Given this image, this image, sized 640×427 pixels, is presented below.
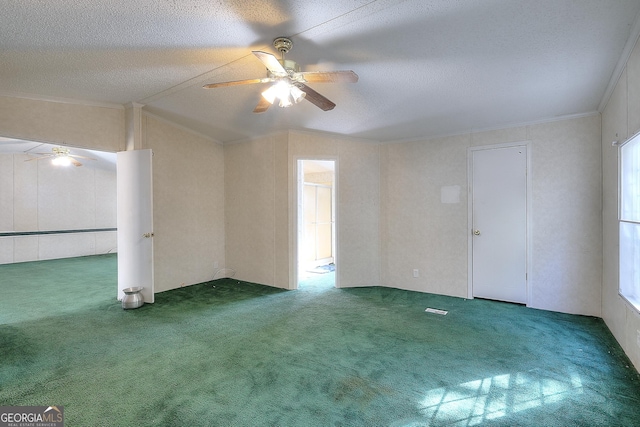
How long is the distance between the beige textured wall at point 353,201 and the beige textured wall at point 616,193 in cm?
288

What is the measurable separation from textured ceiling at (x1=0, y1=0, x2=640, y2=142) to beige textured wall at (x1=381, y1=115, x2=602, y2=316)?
41 cm

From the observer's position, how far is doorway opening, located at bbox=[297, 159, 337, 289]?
21.3ft

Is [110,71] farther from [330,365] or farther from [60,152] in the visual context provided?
[60,152]

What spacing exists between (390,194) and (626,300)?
10.3ft

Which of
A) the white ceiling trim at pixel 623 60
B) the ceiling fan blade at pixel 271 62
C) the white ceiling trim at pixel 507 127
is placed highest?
the white ceiling trim at pixel 623 60

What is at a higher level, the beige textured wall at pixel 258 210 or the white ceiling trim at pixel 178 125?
the white ceiling trim at pixel 178 125

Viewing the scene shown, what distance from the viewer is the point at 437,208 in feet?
15.5

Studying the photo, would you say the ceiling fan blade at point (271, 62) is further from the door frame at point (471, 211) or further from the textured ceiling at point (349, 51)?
the door frame at point (471, 211)

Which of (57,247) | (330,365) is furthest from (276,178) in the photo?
(57,247)

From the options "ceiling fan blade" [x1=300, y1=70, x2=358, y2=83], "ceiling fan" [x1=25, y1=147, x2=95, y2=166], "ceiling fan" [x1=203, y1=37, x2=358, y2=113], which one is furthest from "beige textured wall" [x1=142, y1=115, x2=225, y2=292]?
"ceiling fan" [x1=25, y1=147, x2=95, y2=166]

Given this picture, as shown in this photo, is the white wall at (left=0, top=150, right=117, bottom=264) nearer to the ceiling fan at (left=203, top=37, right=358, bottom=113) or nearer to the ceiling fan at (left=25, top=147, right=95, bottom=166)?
the ceiling fan at (left=25, top=147, right=95, bottom=166)

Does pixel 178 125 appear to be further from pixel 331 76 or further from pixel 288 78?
pixel 331 76

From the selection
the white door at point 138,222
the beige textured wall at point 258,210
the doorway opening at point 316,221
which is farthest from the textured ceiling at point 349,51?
the doorway opening at point 316,221

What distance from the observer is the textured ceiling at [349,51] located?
2.01 m
